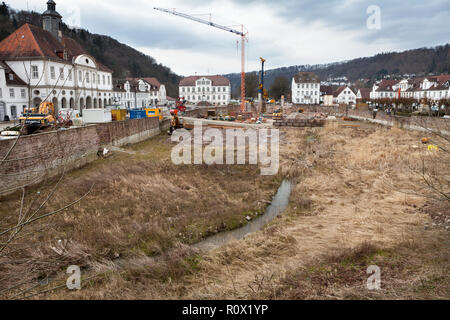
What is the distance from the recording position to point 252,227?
38.6 feet

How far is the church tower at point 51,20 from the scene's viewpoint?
44.4 m

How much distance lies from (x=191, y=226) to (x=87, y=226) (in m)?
3.69

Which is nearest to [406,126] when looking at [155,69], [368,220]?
[368,220]

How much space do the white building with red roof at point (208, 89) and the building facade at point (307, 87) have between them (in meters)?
21.8

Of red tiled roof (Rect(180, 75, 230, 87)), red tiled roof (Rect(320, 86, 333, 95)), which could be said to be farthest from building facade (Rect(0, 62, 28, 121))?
red tiled roof (Rect(320, 86, 333, 95))

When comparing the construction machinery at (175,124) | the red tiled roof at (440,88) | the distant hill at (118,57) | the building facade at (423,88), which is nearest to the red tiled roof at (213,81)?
the distant hill at (118,57)

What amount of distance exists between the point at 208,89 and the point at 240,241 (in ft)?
284

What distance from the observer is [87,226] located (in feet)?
34.5

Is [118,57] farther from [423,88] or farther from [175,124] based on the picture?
[423,88]

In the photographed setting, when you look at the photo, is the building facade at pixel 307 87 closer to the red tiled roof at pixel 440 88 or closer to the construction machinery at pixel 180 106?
the red tiled roof at pixel 440 88

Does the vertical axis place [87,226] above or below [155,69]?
below

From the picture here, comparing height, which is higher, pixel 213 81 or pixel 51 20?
pixel 51 20

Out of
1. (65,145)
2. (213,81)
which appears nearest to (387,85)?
(213,81)
